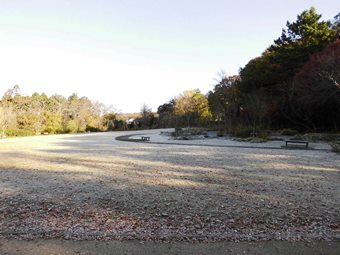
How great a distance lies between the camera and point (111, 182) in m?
5.95

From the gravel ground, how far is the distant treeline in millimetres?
13210

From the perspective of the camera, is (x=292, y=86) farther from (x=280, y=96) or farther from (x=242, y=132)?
(x=242, y=132)

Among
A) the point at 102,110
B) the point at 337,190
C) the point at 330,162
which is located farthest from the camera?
the point at 102,110

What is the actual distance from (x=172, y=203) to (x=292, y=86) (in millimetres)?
21059

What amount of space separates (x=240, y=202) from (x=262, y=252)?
1707 mm

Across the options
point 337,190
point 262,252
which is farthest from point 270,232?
point 337,190

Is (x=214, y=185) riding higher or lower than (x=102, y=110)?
lower

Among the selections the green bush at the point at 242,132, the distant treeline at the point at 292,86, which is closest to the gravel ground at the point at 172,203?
the green bush at the point at 242,132

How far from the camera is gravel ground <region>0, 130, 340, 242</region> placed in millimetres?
3240

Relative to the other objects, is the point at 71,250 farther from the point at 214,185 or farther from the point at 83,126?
the point at 83,126

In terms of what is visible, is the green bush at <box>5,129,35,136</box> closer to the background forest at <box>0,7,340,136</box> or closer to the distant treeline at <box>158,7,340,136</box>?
the background forest at <box>0,7,340,136</box>

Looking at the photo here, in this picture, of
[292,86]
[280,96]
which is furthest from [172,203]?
[280,96]

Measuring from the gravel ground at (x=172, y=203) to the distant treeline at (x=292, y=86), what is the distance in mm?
13210

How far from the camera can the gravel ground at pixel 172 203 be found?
3240 mm
